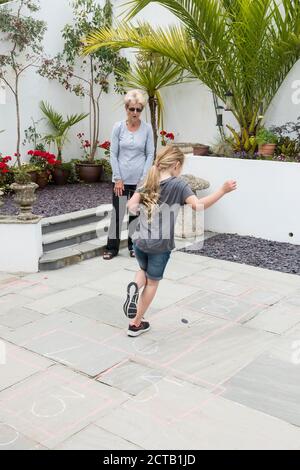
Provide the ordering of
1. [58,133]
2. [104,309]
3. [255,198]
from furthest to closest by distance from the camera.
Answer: [58,133]
[255,198]
[104,309]

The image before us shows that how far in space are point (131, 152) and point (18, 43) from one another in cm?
426

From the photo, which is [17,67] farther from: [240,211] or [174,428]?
[174,428]

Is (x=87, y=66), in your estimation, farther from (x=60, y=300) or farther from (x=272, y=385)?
(x=272, y=385)

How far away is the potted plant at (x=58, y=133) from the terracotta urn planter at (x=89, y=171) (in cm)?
21

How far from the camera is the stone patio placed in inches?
108

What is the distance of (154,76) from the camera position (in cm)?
Answer: 821

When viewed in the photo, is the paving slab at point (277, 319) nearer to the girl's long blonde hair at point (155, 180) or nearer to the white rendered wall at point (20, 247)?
the girl's long blonde hair at point (155, 180)

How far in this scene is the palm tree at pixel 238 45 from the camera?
6.39m

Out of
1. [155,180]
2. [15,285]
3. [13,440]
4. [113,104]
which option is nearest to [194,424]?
[13,440]

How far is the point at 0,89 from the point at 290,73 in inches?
183

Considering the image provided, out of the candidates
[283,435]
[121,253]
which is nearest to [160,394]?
[283,435]

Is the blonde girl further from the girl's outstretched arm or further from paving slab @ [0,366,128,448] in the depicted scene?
paving slab @ [0,366,128,448]

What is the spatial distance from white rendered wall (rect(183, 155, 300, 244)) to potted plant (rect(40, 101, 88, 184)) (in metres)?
2.97

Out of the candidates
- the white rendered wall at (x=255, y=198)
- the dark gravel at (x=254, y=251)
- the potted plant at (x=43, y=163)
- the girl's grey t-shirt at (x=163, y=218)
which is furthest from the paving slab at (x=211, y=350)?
the potted plant at (x=43, y=163)
